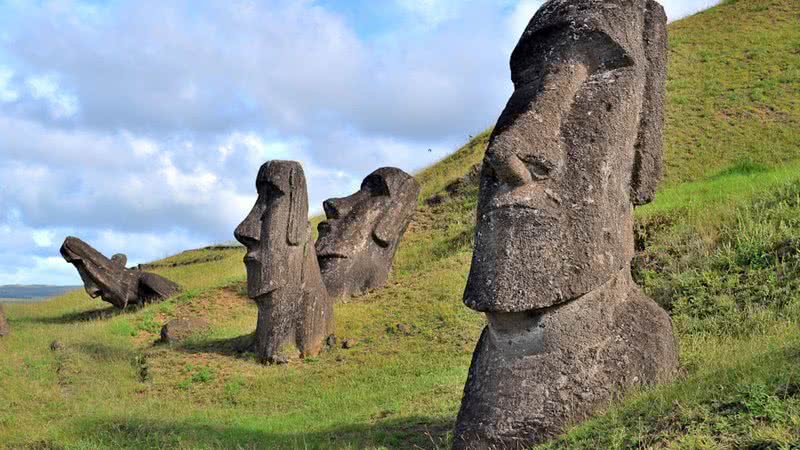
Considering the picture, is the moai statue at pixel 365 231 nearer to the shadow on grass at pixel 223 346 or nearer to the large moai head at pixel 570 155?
the shadow on grass at pixel 223 346

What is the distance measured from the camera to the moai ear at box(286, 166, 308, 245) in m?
15.4

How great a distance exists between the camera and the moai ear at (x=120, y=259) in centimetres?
2291

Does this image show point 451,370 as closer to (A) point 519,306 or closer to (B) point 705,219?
(B) point 705,219

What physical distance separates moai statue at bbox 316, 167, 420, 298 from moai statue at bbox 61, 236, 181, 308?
550 centimetres

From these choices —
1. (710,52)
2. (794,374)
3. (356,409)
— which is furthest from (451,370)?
(710,52)

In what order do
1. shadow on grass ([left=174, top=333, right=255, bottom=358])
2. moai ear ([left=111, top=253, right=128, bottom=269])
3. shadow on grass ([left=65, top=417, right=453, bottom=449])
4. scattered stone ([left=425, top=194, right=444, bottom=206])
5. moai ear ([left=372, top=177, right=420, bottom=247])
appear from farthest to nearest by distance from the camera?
scattered stone ([left=425, top=194, right=444, bottom=206]), moai ear ([left=111, top=253, right=128, bottom=269]), moai ear ([left=372, top=177, right=420, bottom=247]), shadow on grass ([left=174, top=333, right=255, bottom=358]), shadow on grass ([left=65, top=417, right=453, bottom=449])

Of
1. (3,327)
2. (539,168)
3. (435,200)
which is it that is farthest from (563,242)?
(435,200)

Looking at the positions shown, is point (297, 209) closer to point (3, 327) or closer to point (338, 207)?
point (338, 207)

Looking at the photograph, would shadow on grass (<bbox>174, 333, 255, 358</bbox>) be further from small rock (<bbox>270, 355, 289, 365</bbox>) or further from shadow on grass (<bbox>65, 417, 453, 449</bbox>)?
shadow on grass (<bbox>65, 417, 453, 449</bbox>)

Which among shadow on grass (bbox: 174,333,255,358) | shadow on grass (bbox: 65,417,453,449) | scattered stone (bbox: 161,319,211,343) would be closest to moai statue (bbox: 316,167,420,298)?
scattered stone (bbox: 161,319,211,343)

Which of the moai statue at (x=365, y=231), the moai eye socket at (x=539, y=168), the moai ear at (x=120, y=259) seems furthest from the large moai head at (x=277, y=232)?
the moai eye socket at (x=539, y=168)

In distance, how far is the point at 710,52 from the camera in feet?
105

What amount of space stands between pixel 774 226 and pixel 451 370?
16.2 ft

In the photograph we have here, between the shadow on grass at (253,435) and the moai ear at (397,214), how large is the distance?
9.82 meters
